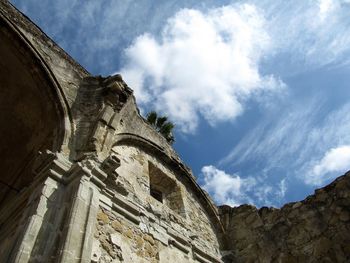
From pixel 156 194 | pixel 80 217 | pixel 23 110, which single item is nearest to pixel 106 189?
pixel 80 217

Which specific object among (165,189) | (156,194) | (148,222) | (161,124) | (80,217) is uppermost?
(161,124)

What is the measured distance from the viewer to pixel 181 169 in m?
7.93

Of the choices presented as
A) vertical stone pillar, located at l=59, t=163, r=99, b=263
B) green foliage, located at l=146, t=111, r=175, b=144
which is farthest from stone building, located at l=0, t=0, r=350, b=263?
green foliage, located at l=146, t=111, r=175, b=144

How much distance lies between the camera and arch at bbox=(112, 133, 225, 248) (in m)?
7.14

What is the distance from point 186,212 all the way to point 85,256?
11.6 ft

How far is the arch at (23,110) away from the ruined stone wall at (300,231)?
413cm

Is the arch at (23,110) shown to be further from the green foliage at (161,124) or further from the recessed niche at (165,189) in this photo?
the green foliage at (161,124)

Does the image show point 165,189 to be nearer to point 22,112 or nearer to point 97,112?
point 97,112

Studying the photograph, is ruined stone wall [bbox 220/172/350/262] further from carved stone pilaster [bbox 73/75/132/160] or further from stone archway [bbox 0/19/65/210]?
stone archway [bbox 0/19/65/210]

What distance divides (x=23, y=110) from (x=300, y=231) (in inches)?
218

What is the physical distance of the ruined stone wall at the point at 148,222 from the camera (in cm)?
461

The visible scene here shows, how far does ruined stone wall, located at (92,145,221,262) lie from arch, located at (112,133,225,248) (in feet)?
0.42

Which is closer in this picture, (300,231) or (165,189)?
(300,231)

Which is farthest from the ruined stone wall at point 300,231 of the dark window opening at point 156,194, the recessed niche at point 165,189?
the dark window opening at point 156,194
